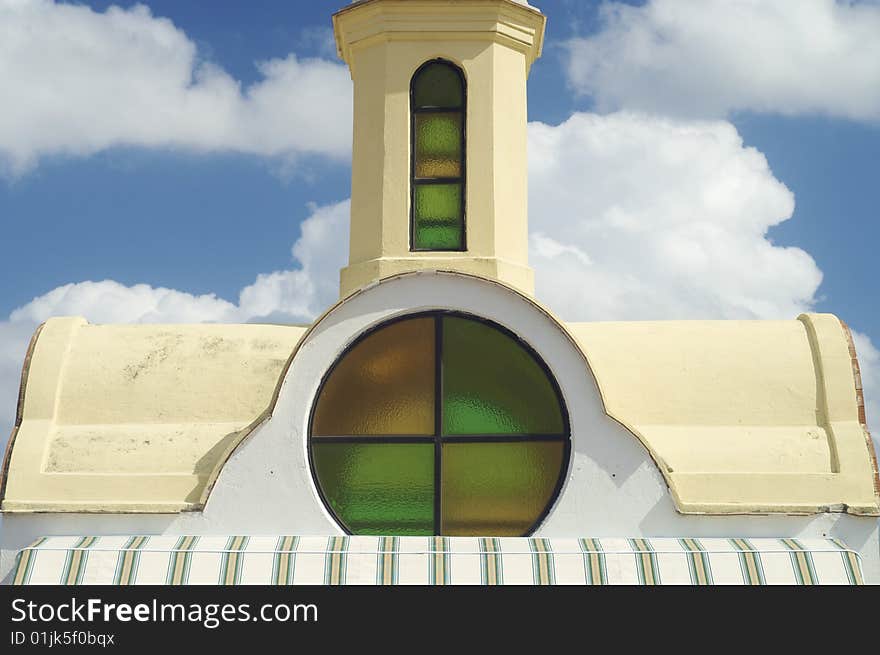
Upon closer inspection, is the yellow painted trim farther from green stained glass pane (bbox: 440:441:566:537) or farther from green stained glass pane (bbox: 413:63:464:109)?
green stained glass pane (bbox: 413:63:464:109)

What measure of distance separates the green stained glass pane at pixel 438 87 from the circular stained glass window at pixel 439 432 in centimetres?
337

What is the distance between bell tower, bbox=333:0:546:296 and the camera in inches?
450

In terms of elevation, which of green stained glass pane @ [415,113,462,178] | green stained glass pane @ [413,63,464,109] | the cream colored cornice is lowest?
green stained glass pane @ [415,113,462,178]

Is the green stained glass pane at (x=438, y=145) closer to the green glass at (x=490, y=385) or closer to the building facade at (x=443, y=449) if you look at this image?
the building facade at (x=443, y=449)

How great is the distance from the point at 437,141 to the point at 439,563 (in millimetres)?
5353

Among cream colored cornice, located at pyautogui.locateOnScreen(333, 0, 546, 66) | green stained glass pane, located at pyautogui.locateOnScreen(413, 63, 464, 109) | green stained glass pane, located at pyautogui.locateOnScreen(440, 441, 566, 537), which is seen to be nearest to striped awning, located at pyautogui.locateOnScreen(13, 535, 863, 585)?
green stained glass pane, located at pyautogui.locateOnScreen(440, 441, 566, 537)

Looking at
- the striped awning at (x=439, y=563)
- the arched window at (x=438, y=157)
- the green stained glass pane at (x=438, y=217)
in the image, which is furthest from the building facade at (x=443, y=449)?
the arched window at (x=438, y=157)

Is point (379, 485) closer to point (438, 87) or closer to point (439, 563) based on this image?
point (439, 563)

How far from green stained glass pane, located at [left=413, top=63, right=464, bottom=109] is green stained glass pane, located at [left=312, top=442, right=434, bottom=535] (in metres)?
4.46

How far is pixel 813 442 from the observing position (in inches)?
388

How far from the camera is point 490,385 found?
31.4ft

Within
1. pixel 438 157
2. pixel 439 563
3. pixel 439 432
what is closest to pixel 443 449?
pixel 439 432
